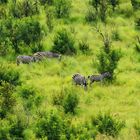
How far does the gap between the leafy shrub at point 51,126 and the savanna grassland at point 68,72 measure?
0.09 ft

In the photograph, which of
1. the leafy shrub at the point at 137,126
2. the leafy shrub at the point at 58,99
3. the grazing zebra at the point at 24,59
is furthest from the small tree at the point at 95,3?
the leafy shrub at the point at 137,126

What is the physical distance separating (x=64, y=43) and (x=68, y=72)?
3114 millimetres

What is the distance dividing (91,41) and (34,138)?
13.2 metres

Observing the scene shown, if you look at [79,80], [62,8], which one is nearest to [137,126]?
[79,80]

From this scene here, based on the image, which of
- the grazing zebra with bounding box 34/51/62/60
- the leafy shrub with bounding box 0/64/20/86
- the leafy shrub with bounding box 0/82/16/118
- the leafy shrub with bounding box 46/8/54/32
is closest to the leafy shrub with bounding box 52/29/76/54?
the grazing zebra with bounding box 34/51/62/60

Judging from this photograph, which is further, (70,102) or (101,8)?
(101,8)

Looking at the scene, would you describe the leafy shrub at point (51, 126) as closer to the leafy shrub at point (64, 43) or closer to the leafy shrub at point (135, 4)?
the leafy shrub at point (64, 43)

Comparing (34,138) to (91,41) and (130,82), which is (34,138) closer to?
(130,82)

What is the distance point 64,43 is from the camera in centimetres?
3038

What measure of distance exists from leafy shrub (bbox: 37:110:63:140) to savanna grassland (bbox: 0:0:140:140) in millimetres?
27

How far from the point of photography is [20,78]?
25938 millimetres

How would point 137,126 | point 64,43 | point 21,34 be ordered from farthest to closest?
point 21,34 < point 64,43 < point 137,126

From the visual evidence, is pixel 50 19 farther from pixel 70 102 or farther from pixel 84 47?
pixel 70 102

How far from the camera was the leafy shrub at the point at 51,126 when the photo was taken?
19.0 meters
